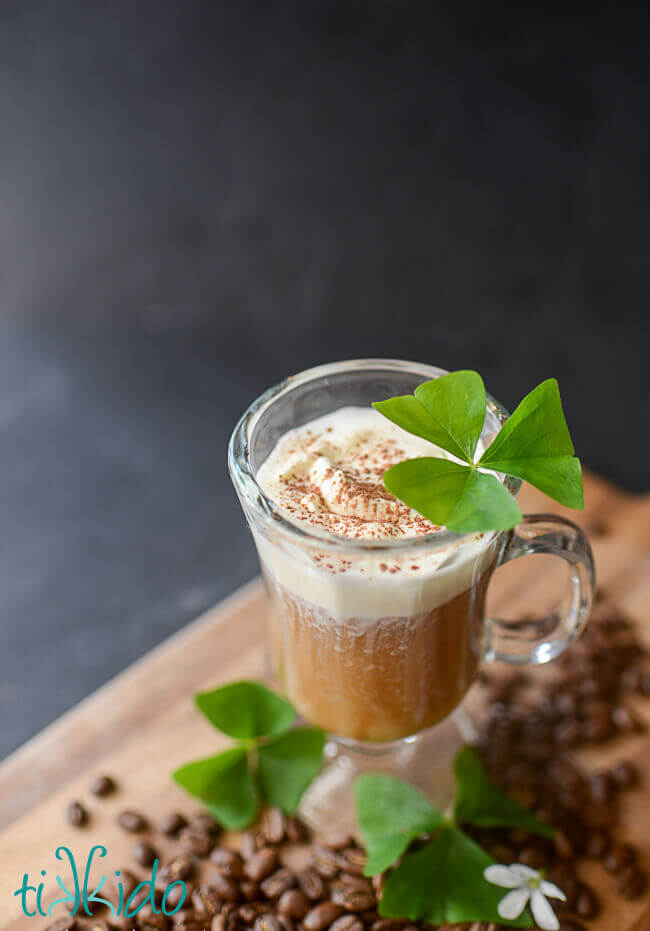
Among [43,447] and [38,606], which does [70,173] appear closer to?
[43,447]

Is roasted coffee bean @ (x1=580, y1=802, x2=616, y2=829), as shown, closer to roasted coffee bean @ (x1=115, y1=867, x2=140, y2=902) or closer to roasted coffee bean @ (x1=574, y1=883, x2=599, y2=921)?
roasted coffee bean @ (x1=574, y1=883, x2=599, y2=921)

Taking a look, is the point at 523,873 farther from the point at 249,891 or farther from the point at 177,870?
the point at 177,870

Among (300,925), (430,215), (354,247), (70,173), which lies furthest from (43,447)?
(300,925)

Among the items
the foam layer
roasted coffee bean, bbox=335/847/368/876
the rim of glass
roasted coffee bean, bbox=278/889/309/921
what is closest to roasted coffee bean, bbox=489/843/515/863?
roasted coffee bean, bbox=335/847/368/876

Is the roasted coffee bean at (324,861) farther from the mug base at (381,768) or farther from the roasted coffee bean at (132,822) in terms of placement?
the roasted coffee bean at (132,822)

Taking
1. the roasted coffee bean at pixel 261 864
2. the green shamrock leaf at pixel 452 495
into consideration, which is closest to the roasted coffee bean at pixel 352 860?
the roasted coffee bean at pixel 261 864

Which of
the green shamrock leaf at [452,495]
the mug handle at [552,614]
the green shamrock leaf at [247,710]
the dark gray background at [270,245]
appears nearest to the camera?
the green shamrock leaf at [452,495]

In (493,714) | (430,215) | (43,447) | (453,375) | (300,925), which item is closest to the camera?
(453,375)

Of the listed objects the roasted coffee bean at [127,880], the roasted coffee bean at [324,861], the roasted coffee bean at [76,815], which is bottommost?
the roasted coffee bean at [324,861]
